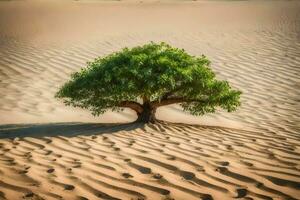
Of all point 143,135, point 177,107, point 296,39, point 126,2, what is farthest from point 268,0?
point 143,135

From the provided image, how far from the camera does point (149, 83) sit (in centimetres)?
550

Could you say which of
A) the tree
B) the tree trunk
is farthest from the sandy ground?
the tree

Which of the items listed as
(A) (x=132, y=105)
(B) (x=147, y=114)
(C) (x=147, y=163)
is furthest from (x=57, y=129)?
(C) (x=147, y=163)

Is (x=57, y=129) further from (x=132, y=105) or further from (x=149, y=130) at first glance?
(x=149, y=130)

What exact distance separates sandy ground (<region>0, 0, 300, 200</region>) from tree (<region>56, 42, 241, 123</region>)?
483 mm

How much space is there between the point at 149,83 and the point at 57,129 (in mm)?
1822

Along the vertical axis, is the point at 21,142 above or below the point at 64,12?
below

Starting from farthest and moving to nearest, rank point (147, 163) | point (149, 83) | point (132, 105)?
point (132, 105), point (149, 83), point (147, 163)

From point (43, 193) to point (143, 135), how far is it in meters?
2.31

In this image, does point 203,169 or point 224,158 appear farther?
point 224,158

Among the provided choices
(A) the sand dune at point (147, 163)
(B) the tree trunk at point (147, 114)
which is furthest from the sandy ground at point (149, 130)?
(B) the tree trunk at point (147, 114)

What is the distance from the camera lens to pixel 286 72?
33.9ft

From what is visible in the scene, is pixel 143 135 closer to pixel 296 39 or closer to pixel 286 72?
pixel 286 72

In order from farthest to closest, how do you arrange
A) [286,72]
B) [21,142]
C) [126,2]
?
[126,2]
[286,72]
[21,142]
